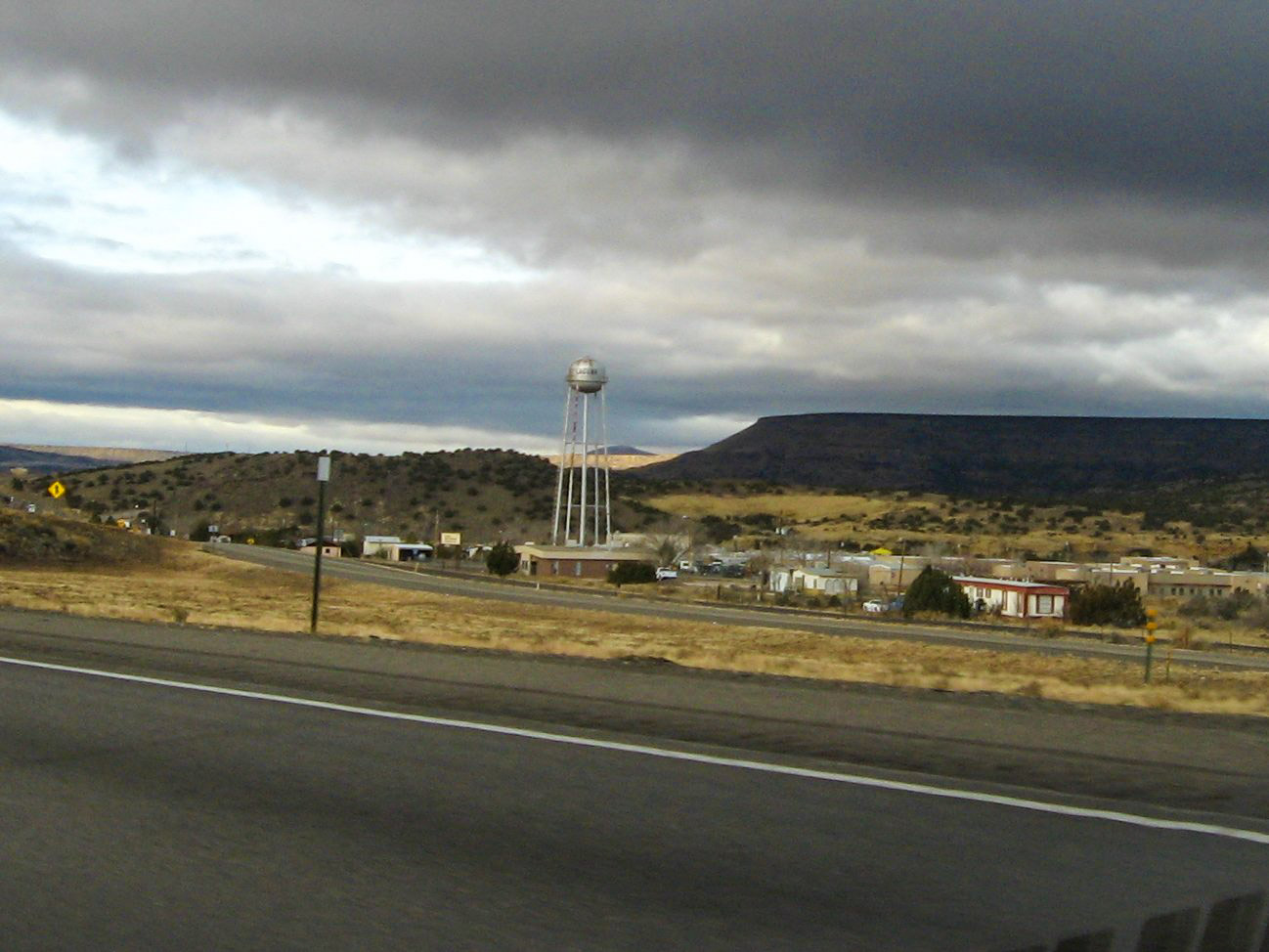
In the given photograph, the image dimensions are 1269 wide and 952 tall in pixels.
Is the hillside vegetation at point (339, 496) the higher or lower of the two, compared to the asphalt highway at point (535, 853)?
higher

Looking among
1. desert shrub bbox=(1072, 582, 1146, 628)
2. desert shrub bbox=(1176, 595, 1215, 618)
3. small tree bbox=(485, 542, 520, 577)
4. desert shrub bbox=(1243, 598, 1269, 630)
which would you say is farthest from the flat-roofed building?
desert shrub bbox=(1243, 598, 1269, 630)

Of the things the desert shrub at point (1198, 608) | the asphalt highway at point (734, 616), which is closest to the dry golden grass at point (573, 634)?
the asphalt highway at point (734, 616)

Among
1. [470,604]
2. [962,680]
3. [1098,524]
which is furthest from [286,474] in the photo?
[962,680]

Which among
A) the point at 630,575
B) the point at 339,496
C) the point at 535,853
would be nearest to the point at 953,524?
the point at 339,496

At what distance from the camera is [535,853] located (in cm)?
702

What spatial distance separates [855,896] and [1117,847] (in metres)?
1.77

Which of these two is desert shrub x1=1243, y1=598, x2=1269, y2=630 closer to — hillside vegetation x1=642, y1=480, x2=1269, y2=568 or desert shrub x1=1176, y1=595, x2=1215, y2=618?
desert shrub x1=1176, y1=595, x2=1215, y2=618

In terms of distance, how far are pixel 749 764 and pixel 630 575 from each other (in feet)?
210

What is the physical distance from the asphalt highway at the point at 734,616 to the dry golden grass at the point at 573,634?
2.86m

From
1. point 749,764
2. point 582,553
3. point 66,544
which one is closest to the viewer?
point 749,764

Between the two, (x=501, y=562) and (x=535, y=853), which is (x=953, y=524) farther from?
(x=535, y=853)

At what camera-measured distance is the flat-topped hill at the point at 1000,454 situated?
166 meters

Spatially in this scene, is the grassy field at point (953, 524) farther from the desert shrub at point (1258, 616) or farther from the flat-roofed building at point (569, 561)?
the desert shrub at point (1258, 616)

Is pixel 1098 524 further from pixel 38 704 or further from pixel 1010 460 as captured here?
pixel 38 704
